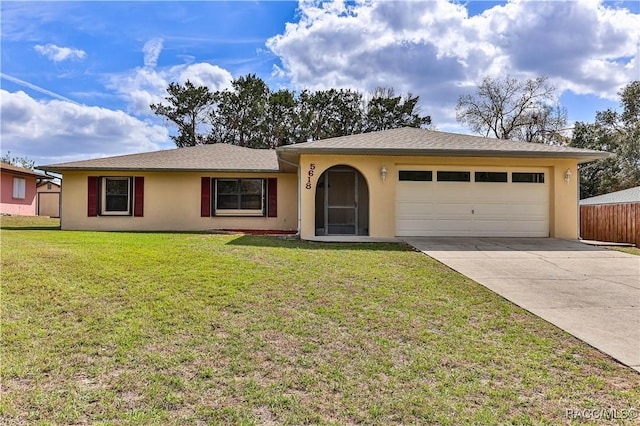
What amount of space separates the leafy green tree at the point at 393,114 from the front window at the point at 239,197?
1770 cm

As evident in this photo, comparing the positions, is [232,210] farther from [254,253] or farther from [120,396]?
[120,396]

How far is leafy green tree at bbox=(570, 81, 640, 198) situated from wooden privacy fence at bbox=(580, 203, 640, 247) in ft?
37.8

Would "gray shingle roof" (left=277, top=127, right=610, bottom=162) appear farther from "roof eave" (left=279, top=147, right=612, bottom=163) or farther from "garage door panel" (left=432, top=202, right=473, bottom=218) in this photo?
"garage door panel" (left=432, top=202, right=473, bottom=218)

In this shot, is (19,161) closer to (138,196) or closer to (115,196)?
(115,196)

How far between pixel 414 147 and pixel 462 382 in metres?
8.87

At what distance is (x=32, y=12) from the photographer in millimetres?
8508

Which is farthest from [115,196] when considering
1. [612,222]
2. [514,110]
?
[514,110]

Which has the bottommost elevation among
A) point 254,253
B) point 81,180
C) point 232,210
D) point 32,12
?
point 254,253

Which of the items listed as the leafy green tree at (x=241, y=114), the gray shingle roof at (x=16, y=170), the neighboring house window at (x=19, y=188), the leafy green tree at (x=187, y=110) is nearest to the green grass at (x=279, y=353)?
the gray shingle roof at (x=16, y=170)

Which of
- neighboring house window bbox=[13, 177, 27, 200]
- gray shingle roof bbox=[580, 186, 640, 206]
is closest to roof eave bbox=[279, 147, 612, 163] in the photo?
gray shingle roof bbox=[580, 186, 640, 206]

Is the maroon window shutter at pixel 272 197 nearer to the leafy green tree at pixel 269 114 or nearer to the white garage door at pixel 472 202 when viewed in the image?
the white garage door at pixel 472 202

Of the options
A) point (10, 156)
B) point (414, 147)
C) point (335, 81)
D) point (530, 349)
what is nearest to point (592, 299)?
point (530, 349)

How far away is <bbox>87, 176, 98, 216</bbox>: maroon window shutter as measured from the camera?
47.1 feet

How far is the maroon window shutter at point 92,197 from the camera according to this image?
1436 cm
